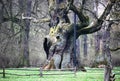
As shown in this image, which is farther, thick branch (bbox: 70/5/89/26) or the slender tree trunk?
the slender tree trunk

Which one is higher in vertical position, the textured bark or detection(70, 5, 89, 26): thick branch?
detection(70, 5, 89, 26): thick branch

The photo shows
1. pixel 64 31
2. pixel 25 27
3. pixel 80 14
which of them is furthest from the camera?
pixel 25 27

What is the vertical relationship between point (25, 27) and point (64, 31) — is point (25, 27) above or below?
below

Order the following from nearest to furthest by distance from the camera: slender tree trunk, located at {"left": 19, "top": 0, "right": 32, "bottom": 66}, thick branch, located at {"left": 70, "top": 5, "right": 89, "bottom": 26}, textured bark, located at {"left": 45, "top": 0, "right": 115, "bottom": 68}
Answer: thick branch, located at {"left": 70, "top": 5, "right": 89, "bottom": 26}, textured bark, located at {"left": 45, "top": 0, "right": 115, "bottom": 68}, slender tree trunk, located at {"left": 19, "top": 0, "right": 32, "bottom": 66}

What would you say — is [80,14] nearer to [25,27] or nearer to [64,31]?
[64,31]

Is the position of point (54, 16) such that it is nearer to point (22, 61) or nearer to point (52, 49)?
point (52, 49)

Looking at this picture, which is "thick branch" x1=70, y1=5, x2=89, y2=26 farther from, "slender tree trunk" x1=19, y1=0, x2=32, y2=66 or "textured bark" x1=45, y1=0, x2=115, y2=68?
"slender tree trunk" x1=19, y1=0, x2=32, y2=66

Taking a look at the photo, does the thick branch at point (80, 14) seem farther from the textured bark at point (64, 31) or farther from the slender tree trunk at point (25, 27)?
the slender tree trunk at point (25, 27)

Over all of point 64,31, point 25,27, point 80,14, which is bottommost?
point 25,27

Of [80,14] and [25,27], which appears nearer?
[80,14]

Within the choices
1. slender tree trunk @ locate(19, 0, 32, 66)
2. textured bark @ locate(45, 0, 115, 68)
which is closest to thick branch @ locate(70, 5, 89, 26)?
textured bark @ locate(45, 0, 115, 68)

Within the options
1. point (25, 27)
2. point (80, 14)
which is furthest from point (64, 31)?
point (25, 27)

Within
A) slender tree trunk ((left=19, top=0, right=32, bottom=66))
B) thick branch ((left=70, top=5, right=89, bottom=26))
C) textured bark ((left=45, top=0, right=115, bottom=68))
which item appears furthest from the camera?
slender tree trunk ((left=19, top=0, right=32, bottom=66))

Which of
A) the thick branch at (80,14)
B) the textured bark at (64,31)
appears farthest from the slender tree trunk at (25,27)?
the thick branch at (80,14)
